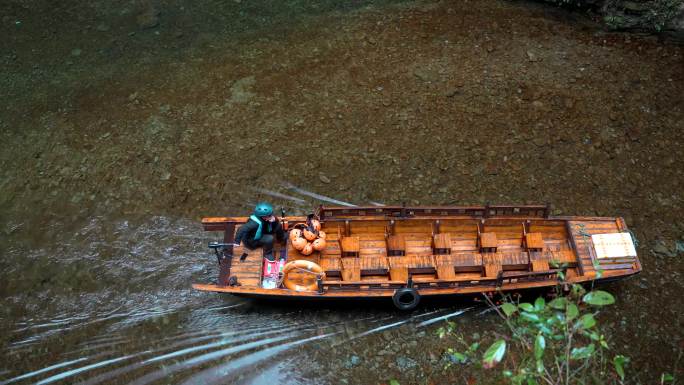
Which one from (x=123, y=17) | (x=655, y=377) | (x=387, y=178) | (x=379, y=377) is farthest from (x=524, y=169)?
(x=123, y=17)

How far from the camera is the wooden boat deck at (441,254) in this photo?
453 inches

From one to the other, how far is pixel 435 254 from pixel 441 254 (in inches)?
5.4

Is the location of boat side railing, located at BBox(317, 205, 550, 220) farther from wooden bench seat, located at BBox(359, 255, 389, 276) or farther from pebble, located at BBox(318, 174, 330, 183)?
pebble, located at BBox(318, 174, 330, 183)

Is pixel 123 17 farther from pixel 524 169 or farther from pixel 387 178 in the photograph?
pixel 524 169

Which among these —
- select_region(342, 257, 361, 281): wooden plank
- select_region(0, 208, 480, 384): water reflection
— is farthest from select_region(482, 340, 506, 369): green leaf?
select_region(0, 208, 480, 384): water reflection

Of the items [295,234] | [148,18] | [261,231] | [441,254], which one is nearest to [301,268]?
[295,234]

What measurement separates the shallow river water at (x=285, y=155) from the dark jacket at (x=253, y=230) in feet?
5.56

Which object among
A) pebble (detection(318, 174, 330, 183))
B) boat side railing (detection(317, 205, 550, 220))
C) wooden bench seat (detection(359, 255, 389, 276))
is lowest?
wooden bench seat (detection(359, 255, 389, 276))

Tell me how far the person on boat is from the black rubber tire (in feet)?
9.46

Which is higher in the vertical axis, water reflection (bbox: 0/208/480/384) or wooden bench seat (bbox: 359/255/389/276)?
wooden bench seat (bbox: 359/255/389/276)

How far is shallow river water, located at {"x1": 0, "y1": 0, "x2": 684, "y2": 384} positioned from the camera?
481 inches

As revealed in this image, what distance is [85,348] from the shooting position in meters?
12.3

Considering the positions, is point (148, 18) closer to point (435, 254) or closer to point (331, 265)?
point (331, 265)

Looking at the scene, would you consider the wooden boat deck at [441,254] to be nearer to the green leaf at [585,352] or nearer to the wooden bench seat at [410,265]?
the wooden bench seat at [410,265]
